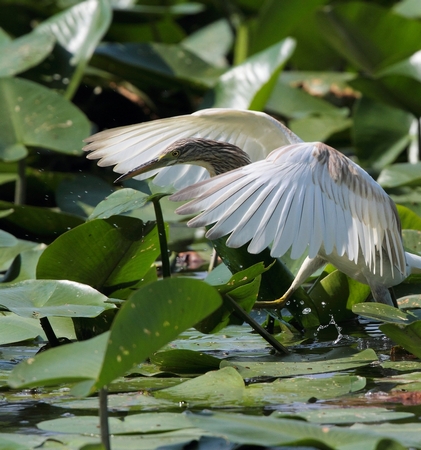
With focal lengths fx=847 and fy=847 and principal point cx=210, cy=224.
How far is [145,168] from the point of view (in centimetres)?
343

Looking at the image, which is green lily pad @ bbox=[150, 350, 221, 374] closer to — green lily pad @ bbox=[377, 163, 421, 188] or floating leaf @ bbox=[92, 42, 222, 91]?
green lily pad @ bbox=[377, 163, 421, 188]

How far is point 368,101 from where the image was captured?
5887mm

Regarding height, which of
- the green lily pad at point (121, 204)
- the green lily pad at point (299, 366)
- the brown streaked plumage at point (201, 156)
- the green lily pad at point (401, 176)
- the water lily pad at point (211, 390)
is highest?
the green lily pad at point (401, 176)

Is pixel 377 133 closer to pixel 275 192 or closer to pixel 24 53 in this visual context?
pixel 24 53

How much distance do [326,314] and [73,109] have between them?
210 cm

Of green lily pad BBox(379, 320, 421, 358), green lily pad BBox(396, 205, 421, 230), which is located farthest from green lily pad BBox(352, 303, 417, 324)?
green lily pad BBox(396, 205, 421, 230)

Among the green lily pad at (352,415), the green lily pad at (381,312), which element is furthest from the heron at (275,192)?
the green lily pad at (352,415)

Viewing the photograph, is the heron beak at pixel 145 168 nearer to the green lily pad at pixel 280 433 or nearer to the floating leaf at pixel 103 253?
the floating leaf at pixel 103 253

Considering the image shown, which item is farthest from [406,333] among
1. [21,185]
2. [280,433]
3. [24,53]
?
[24,53]

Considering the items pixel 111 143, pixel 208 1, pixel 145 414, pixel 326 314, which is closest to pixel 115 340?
pixel 145 414

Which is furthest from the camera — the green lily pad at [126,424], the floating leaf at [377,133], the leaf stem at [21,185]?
the floating leaf at [377,133]

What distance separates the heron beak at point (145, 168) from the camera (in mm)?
3367

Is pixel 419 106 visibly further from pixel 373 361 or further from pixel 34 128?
pixel 373 361

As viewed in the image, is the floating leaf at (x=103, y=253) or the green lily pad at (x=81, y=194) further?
the green lily pad at (x=81, y=194)
